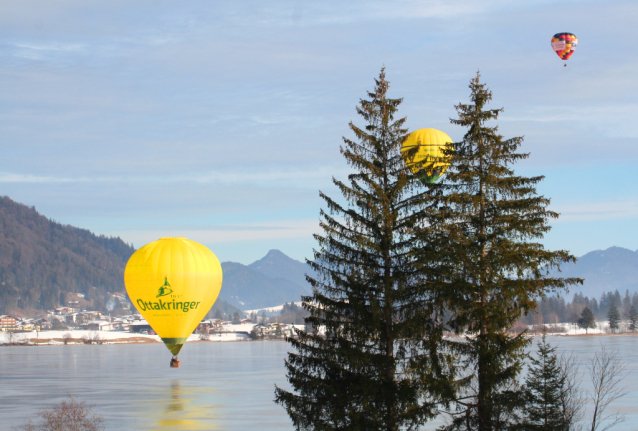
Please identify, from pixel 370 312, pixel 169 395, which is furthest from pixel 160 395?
pixel 370 312

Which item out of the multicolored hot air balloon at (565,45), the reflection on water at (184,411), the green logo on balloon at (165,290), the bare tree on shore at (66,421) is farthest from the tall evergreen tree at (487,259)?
the multicolored hot air balloon at (565,45)

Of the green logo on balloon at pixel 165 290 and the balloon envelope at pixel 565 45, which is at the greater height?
the balloon envelope at pixel 565 45

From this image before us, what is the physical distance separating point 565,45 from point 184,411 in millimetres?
43017

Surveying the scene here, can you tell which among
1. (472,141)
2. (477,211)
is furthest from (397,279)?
(472,141)

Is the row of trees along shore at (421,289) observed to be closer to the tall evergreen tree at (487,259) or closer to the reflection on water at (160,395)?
the tall evergreen tree at (487,259)

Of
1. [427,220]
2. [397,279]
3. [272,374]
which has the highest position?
[427,220]

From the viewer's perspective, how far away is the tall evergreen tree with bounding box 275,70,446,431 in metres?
22.3

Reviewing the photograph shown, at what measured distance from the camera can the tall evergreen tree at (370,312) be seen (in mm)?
22344

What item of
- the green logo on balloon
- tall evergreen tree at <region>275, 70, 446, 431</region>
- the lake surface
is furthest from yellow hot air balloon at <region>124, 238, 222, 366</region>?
tall evergreen tree at <region>275, 70, 446, 431</region>

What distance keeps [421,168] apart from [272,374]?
6106 centimetres

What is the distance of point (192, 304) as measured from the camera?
183 feet

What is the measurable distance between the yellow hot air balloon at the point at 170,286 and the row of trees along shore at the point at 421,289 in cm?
3240

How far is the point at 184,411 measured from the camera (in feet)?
170

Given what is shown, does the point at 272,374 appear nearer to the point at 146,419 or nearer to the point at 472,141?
the point at 146,419
